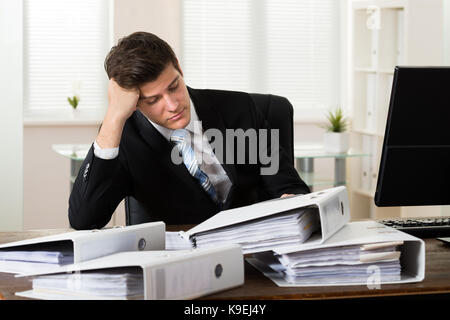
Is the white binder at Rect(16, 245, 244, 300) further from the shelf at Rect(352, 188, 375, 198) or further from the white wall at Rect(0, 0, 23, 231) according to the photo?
the shelf at Rect(352, 188, 375, 198)

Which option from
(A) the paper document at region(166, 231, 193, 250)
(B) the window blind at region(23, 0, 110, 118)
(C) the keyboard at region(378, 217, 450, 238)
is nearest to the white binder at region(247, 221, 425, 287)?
(A) the paper document at region(166, 231, 193, 250)

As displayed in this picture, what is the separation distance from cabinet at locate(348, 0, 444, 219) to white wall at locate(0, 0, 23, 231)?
245cm

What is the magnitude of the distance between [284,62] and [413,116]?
177 inches

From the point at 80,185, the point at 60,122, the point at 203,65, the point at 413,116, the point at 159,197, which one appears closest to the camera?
the point at 413,116

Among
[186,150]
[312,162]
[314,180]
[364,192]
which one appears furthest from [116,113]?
[364,192]

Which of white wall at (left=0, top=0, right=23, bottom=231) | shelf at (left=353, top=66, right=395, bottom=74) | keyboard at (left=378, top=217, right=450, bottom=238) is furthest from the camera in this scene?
shelf at (left=353, top=66, right=395, bottom=74)

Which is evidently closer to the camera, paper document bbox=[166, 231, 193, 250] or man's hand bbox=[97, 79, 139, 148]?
paper document bbox=[166, 231, 193, 250]

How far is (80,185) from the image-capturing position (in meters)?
2.04

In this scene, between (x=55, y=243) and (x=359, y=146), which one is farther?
(x=359, y=146)

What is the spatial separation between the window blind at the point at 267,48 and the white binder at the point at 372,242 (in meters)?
4.54

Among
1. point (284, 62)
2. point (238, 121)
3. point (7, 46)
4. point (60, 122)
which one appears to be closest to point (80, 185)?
point (238, 121)

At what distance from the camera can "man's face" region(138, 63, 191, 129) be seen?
198cm

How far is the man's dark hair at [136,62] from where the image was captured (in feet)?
6.39
